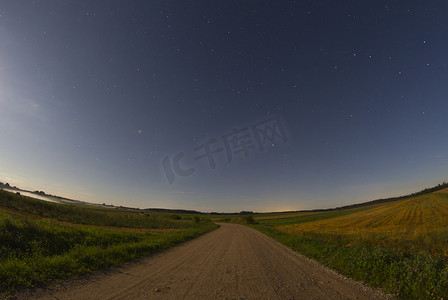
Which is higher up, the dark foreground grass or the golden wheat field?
the dark foreground grass

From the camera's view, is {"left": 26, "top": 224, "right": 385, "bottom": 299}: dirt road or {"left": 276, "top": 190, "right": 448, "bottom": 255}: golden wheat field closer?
{"left": 26, "top": 224, "right": 385, "bottom": 299}: dirt road

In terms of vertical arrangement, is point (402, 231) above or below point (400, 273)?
below

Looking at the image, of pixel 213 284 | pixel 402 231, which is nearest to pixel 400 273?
pixel 213 284

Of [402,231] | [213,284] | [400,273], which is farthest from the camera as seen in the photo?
[402,231]

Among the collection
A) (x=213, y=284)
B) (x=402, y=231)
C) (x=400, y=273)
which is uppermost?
(x=213, y=284)

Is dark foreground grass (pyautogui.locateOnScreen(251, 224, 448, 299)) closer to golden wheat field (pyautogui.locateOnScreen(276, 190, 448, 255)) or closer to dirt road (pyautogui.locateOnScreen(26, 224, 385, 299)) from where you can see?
dirt road (pyautogui.locateOnScreen(26, 224, 385, 299))

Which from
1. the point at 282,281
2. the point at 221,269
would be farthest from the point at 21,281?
the point at 282,281

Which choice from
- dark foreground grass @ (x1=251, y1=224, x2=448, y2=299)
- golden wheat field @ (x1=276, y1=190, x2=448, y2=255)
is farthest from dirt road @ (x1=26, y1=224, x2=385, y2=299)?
golden wheat field @ (x1=276, y1=190, x2=448, y2=255)

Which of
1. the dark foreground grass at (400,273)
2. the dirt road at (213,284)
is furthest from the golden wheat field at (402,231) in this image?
the dirt road at (213,284)

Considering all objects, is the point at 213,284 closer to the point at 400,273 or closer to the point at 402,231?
the point at 400,273

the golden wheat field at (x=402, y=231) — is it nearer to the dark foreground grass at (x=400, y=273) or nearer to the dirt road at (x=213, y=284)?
the dark foreground grass at (x=400, y=273)

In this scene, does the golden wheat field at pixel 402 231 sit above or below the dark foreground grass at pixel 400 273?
below

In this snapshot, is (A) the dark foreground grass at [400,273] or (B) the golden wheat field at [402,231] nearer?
(A) the dark foreground grass at [400,273]

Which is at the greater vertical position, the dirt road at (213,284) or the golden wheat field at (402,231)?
the dirt road at (213,284)
